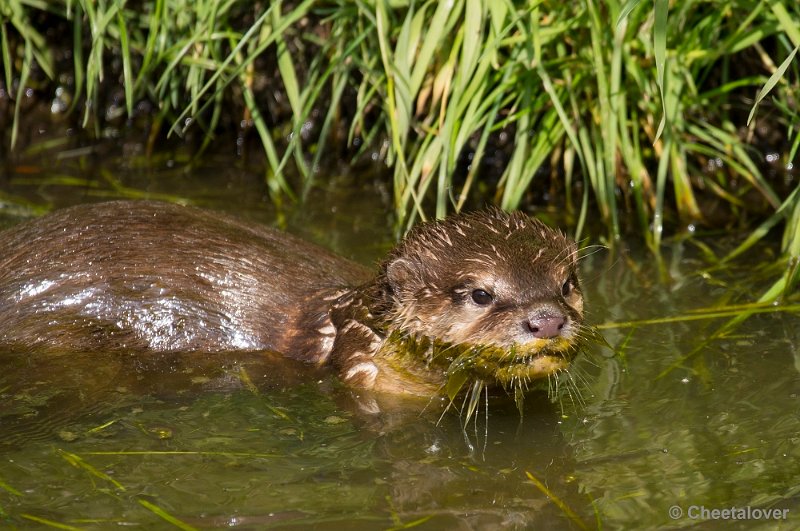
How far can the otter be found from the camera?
3.21 metres

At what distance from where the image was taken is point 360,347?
3.51 metres

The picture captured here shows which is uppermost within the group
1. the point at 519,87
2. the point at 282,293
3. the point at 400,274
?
the point at 519,87

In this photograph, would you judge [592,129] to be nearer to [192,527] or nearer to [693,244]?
[693,244]

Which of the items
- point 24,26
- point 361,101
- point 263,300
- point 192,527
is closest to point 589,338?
point 263,300

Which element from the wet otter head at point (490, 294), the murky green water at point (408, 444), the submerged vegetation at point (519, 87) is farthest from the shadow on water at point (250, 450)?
the submerged vegetation at point (519, 87)

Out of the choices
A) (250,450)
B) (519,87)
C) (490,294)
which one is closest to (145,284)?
(250,450)

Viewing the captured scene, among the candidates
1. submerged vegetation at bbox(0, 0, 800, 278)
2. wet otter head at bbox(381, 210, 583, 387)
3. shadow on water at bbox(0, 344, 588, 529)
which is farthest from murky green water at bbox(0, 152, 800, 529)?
submerged vegetation at bbox(0, 0, 800, 278)

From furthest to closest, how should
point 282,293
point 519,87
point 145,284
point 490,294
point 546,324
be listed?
point 519,87 → point 282,293 → point 145,284 → point 490,294 → point 546,324

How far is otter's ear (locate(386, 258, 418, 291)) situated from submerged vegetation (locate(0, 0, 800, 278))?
552mm

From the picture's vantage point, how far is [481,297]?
320 centimetres

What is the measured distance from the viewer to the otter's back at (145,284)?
3.54 m

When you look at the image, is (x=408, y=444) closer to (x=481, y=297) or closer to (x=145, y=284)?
(x=481, y=297)

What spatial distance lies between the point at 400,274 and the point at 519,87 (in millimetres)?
1240

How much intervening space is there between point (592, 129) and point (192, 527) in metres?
Answer: 2.45
